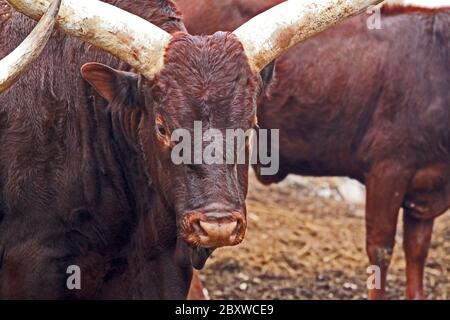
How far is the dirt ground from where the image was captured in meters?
9.47

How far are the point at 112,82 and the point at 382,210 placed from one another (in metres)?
3.14

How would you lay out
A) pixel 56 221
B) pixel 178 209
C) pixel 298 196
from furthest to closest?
pixel 298 196 → pixel 56 221 → pixel 178 209

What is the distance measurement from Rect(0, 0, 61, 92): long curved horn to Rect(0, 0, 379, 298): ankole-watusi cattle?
1.04ft

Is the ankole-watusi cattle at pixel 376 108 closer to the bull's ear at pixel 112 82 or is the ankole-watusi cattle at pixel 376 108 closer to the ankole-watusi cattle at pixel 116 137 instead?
the ankole-watusi cattle at pixel 116 137

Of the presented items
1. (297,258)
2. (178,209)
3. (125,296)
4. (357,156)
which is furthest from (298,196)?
(178,209)

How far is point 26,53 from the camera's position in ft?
19.2

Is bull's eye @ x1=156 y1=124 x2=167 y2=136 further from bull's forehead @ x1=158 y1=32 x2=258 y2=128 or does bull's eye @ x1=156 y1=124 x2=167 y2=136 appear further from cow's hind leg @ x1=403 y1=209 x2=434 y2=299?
cow's hind leg @ x1=403 y1=209 x2=434 y2=299

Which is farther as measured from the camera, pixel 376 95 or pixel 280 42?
pixel 376 95

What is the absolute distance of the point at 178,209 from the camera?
20.0 ft

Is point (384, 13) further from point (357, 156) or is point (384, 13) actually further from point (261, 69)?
point (261, 69)

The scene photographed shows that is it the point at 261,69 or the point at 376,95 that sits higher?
the point at 376,95

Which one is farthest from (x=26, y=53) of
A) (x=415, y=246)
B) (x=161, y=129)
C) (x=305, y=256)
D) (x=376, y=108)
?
(x=305, y=256)

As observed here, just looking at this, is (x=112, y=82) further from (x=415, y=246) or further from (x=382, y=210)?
(x=415, y=246)

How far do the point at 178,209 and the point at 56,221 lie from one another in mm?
949
